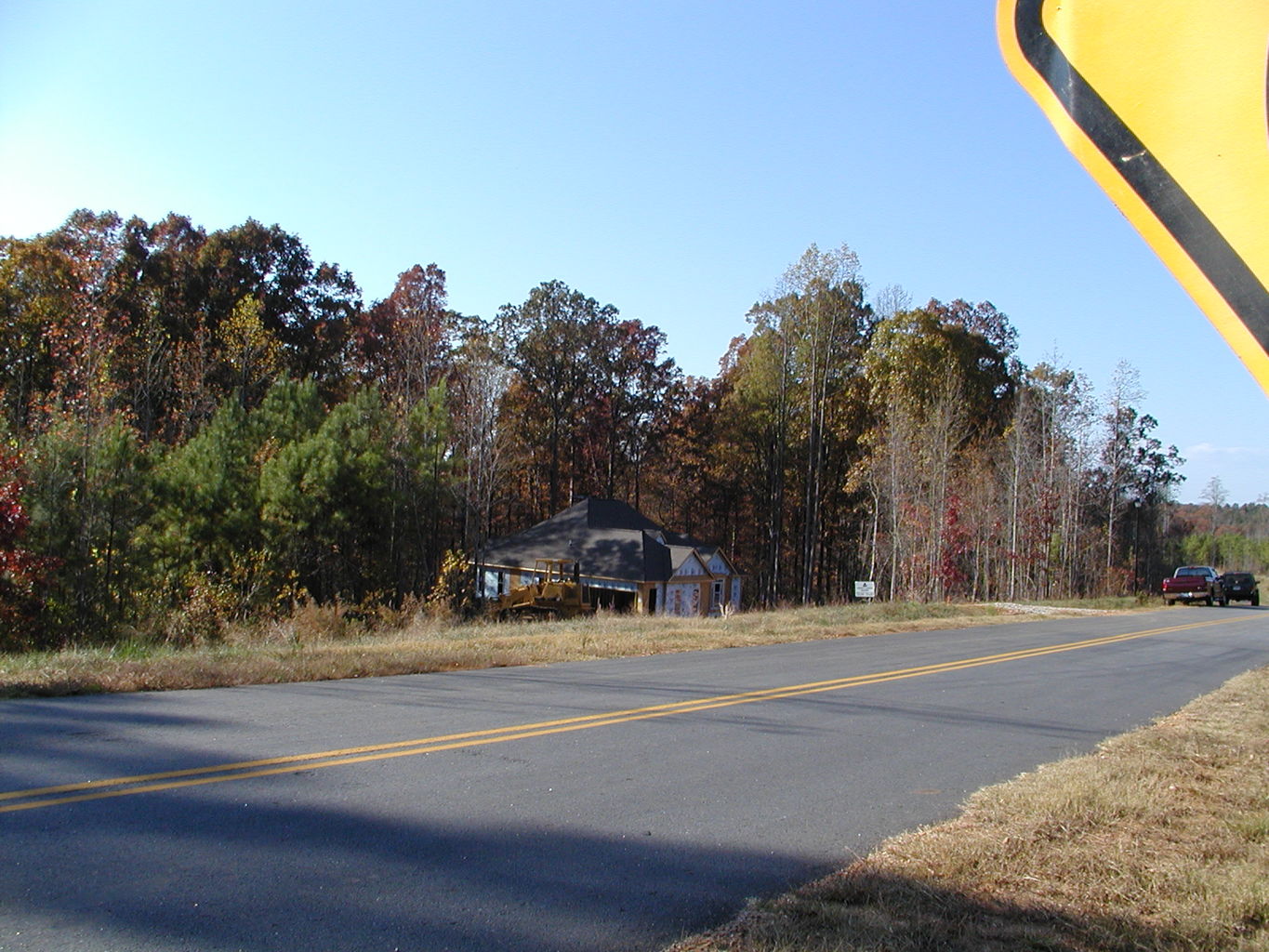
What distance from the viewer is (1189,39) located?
172cm

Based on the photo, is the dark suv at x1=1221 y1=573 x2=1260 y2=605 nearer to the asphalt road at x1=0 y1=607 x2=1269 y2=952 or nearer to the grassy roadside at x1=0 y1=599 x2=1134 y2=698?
the grassy roadside at x1=0 y1=599 x2=1134 y2=698

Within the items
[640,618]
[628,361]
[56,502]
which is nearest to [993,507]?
[628,361]

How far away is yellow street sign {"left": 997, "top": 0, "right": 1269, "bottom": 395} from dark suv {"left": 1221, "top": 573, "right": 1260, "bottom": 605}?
46.6 metres

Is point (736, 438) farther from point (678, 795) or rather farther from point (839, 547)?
point (678, 795)

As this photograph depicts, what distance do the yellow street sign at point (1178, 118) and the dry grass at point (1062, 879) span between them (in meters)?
3.29

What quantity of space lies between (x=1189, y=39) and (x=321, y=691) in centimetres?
989

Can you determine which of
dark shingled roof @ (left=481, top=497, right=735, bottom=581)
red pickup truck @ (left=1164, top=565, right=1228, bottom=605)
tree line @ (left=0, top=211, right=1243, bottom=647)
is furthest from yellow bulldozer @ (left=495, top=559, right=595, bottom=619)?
red pickup truck @ (left=1164, top=565, right=1228, bottom=605)

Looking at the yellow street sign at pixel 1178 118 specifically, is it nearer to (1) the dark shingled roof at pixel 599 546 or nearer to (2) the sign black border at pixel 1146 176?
(2) the sign black border at pixel 1146 176

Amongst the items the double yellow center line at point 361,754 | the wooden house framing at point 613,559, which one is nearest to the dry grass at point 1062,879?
the double yellow center line at point 361,754

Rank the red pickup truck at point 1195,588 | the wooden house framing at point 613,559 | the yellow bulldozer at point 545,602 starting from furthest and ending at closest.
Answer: the wooden house framing at point 613,559 → the red pickup truck at point 1195,588 → the yellow bulldozer at point 545,602

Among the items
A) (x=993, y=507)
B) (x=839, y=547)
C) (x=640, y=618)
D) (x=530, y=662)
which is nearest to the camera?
(x=530, y=662)

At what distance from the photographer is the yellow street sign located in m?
1.62

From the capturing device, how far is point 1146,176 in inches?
68.1

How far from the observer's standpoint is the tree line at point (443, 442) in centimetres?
2073
